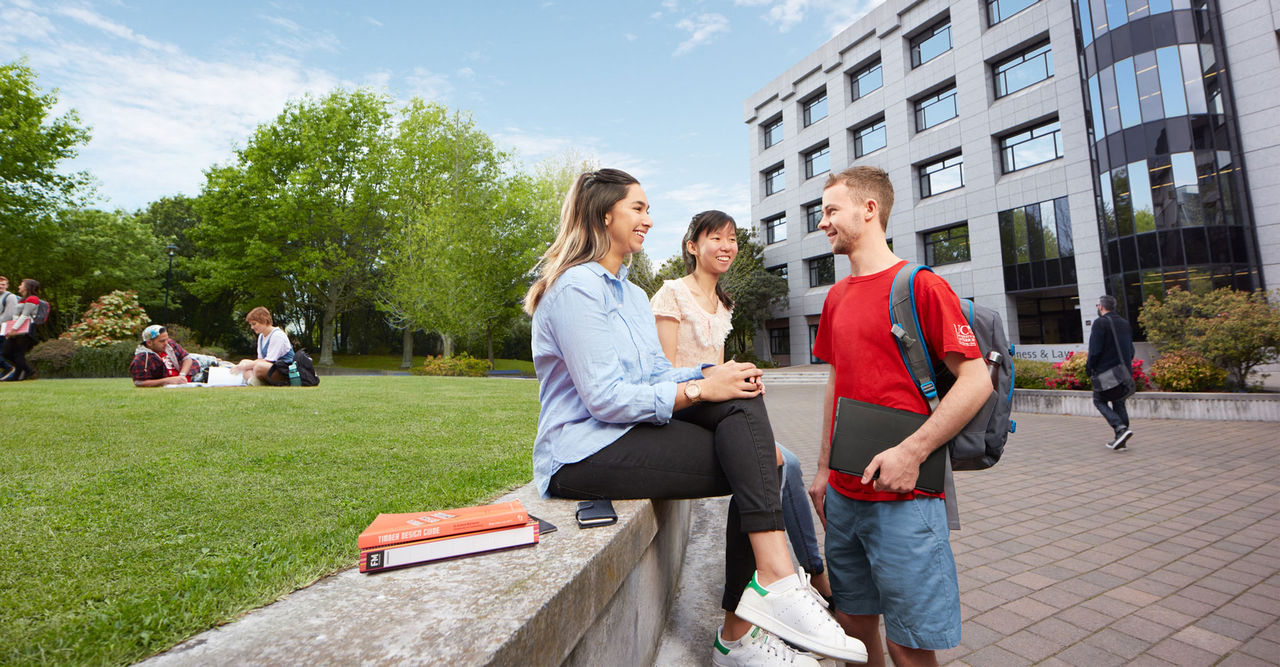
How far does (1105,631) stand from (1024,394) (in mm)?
11110

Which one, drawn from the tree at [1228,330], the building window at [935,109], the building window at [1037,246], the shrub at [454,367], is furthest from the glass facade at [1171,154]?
the shrub at [454,367]

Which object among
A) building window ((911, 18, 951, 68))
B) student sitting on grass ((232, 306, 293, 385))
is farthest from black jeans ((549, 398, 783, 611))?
building window ((911, 18, 951, 68))

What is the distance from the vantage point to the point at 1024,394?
12.0m

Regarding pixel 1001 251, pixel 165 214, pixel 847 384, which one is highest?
pixel 165 214

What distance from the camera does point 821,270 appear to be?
3116cm

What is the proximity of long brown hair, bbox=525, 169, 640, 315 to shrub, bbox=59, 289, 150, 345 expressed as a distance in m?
22.7

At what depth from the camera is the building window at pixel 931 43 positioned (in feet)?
83.8

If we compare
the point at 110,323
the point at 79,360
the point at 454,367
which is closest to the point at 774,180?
the point at 454,367

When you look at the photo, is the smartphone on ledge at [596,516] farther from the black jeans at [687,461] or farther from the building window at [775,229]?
the building window at [775,229]

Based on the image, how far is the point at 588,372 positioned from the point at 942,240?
28117mm

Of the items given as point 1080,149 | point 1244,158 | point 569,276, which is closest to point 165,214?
point 569,276

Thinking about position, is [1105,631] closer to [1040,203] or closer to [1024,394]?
[1024,394]

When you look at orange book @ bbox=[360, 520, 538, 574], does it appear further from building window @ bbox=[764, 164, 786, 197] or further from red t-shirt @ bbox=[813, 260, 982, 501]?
building window @ bbox=[764, 164, 786, 197]

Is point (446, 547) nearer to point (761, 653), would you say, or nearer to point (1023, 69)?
point (761, 653)
